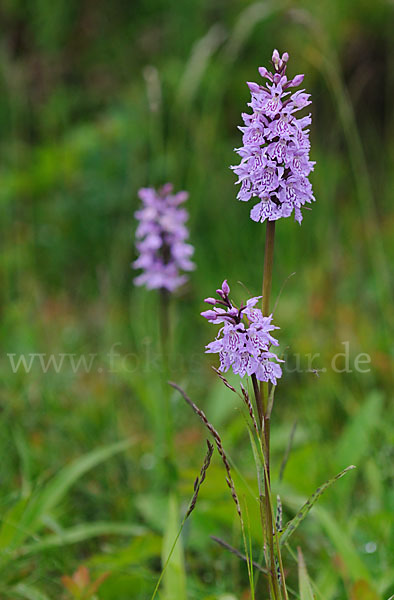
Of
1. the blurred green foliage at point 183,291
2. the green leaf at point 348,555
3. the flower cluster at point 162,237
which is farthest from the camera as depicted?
the flower cluster at point 162,237

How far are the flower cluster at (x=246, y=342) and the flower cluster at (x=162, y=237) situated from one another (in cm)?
101

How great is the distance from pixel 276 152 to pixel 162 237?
1.08 meters

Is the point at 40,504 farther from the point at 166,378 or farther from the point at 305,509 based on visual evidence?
the point at 305,509

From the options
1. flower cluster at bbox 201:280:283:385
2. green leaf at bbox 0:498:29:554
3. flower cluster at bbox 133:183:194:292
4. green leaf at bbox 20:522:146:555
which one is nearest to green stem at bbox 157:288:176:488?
flower cluster at bbox 133:183:194:292

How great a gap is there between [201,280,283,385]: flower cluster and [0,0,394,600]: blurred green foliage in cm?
28

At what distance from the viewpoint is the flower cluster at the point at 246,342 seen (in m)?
1.03

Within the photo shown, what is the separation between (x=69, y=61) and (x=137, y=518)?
4419 mm

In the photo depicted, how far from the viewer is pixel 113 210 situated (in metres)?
4.32

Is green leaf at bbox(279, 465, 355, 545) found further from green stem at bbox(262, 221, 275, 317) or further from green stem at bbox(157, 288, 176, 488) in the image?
green stem at bbox(157, 288, 176, 488)

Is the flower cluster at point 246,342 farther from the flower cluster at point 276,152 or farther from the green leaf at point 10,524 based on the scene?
the green leaf at point 10,524

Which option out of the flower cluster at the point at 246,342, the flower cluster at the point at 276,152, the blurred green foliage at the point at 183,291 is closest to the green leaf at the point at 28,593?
the blurred green foliage at the point at 183,291

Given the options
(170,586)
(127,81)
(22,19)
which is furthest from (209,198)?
(170,586)

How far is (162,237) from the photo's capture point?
2.09m

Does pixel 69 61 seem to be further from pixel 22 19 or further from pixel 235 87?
pixel 235 87
